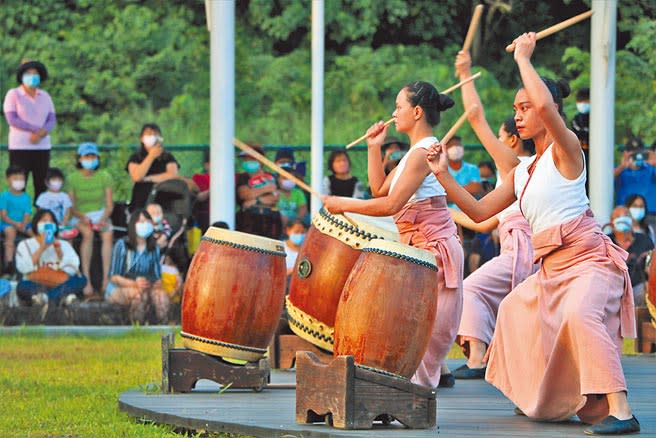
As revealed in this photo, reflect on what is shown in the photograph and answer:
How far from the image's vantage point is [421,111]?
848 centimetres

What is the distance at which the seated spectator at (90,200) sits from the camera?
14.4 metres

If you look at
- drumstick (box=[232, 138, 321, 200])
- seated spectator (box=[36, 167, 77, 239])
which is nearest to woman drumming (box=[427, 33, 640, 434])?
drumstick (box=[232, 138, 321, 200])

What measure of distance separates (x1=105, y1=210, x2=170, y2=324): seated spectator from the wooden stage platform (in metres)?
4.29

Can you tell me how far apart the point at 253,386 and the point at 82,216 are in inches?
238

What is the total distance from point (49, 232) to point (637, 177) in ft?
17.1

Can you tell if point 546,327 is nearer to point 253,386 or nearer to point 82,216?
point 253,386

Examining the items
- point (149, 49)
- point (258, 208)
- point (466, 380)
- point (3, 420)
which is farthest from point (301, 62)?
point (3, 420)

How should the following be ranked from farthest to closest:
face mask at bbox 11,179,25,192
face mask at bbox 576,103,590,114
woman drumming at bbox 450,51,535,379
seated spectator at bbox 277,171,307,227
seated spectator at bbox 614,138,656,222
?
face mask at bbox 576,103,590,114
seated spectator at bbox 614,138,656,222
seated spectator at bbox 277,171,307,227
face mask at bbox 11,179,25,192
woman drumming at bbox 450,51,535,379

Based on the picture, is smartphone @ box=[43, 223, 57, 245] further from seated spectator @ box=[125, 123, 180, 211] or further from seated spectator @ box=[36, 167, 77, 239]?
seated spectator @ box=[125, 123, 180, 211]

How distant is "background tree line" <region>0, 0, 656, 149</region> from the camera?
68.2ft

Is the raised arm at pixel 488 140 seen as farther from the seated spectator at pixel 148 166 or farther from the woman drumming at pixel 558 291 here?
the seated spectator at pixel 148 166

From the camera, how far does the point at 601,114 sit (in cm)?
1451

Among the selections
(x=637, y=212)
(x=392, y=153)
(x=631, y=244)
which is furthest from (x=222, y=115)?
(x=637, y=212)

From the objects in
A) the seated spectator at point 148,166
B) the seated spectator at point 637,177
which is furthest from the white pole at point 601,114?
the seated spectator at point 148,166
